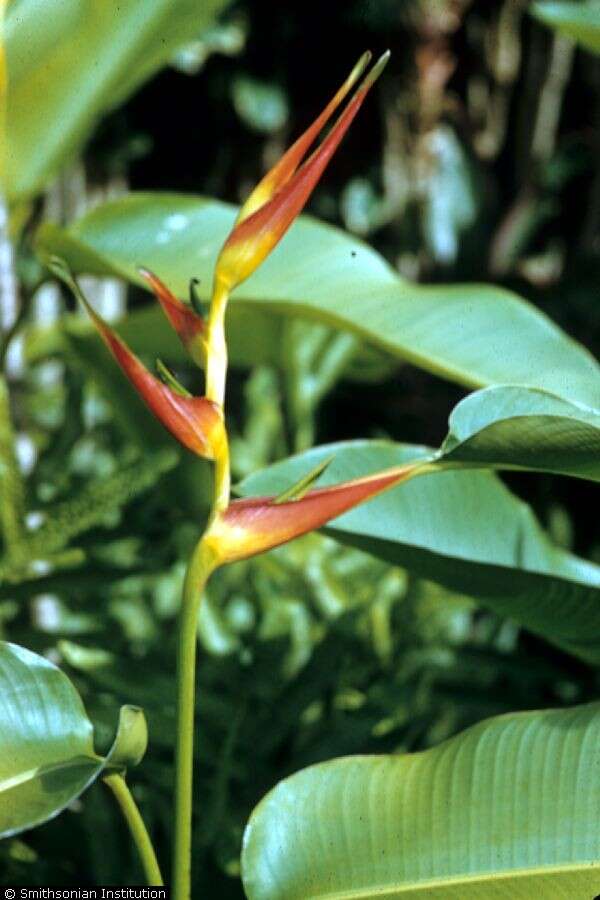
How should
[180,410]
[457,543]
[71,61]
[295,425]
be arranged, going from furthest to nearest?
1. [295,425]
2. [71,61]
3. [457,543]
4. [180,410]

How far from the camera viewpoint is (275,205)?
1.38 ft

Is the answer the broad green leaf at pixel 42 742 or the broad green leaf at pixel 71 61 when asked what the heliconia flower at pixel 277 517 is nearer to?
the broad green leaf at pixel 42 742

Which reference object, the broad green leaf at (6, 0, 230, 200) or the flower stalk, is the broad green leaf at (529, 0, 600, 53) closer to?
the broad green leaf at (6, 0, 230, 200)

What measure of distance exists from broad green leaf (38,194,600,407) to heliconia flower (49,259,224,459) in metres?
0.21

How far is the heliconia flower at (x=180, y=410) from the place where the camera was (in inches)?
16.0

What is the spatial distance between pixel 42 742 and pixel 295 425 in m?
0.82

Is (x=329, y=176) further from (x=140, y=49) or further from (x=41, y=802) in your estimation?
(x=41, y=802)

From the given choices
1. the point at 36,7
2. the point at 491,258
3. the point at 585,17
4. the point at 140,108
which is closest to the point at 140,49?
the point at 36,7

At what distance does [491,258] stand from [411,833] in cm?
206

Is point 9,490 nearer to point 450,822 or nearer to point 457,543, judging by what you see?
point 457,543

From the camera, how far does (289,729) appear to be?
0.92 metres

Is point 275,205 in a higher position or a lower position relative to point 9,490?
higher

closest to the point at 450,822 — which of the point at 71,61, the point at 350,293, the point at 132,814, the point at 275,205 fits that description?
the point at 132,814

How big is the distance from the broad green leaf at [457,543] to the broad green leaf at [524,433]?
0.12 m
